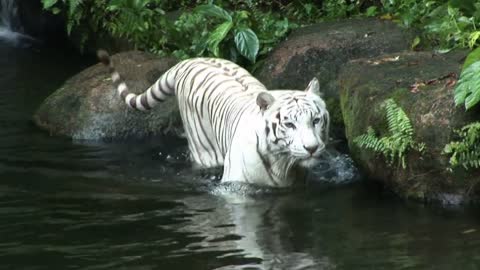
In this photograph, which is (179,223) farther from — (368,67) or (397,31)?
(397,31)

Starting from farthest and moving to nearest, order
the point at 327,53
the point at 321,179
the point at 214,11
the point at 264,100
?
the point at 214,11
the point at 327,53
the point at 321,179
the point at 264,100

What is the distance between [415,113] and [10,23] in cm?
1031

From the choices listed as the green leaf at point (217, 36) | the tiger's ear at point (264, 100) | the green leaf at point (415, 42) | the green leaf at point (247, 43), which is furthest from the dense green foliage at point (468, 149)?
the green leaf at point (217, 36)

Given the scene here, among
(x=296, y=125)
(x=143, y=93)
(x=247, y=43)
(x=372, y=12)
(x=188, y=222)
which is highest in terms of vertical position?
(x=372, y=12)

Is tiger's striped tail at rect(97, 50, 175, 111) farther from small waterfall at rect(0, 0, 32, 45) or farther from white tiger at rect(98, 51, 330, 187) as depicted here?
small waterfall at rect(0, 0, 32, 45)

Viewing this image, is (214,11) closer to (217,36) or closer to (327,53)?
(217,36)

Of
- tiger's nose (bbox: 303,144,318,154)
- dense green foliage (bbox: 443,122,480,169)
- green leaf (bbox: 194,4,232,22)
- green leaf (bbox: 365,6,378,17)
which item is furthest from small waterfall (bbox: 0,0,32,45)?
dense green foliage (bbox: 443,122,480,169)

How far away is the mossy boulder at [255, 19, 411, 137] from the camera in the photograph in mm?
8930

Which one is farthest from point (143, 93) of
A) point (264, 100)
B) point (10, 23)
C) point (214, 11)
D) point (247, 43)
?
point (10, 23)

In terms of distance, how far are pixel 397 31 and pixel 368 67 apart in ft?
4.66

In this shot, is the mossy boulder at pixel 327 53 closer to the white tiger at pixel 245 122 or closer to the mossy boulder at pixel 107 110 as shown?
the white tiger at pixel 245 122

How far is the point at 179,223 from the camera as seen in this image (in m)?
6.65

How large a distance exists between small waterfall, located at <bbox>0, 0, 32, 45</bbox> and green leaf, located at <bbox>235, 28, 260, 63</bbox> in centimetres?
646

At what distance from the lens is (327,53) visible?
29.8ft
